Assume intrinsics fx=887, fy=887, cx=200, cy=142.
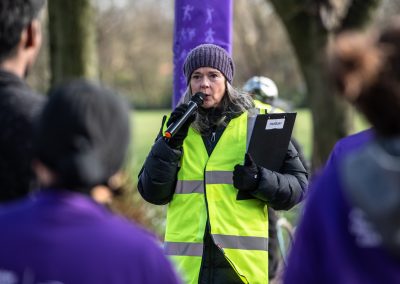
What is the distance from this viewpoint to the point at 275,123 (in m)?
5.27

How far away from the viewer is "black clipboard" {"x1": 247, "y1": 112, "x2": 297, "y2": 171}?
5.21m

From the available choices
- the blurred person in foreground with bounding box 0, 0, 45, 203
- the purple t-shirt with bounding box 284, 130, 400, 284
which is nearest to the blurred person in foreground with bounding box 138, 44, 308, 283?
the blurred person in foreground with bounding box 0, 0, 45, 203

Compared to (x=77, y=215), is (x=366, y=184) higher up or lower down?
higher up

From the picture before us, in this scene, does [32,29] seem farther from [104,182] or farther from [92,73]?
[92,73]

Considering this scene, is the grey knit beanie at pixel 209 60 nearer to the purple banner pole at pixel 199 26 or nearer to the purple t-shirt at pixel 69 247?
the purple banner pole at pixel 199 26

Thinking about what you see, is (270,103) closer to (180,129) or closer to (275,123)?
(275,123)

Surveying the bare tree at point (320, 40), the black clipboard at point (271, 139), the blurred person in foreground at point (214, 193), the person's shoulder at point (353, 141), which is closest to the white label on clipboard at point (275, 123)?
the black clipboard at point (271, 139)

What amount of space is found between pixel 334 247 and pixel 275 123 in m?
2.71

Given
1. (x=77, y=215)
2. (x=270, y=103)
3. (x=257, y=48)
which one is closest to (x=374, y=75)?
(x=77, y=215)

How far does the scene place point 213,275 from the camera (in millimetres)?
5094

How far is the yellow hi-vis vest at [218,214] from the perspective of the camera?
16.7 feet

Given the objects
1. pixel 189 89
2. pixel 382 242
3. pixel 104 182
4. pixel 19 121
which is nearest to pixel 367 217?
pixel 382 242

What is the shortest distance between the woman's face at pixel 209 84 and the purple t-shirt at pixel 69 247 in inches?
112

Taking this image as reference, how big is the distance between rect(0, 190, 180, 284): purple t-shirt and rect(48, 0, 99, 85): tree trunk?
9.07 m
